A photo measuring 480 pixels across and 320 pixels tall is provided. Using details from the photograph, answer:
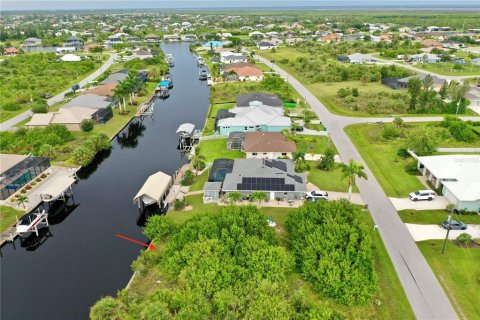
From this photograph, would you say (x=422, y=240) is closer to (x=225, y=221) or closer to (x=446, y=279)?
(x=446, y=279)

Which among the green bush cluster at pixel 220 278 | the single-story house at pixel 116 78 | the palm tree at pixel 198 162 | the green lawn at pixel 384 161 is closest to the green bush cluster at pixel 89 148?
the palm tree at pixel 198 162

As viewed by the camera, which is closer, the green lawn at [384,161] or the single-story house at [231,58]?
the green lawn at [384,161]

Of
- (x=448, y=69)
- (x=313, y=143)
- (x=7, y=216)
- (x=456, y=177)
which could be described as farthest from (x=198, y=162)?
(x=448, y=69)

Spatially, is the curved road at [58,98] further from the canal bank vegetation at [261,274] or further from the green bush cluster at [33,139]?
the canal bank vegetation at [261,274]

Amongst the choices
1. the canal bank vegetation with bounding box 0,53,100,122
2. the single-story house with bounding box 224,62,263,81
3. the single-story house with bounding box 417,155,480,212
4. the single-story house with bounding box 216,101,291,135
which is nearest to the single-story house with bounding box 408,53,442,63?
the single-story house with bounding box 224,62,263,81

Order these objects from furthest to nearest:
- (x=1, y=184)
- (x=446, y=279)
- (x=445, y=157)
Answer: (x=445, y=157), (x=1, y=184), (x=446, y=279)

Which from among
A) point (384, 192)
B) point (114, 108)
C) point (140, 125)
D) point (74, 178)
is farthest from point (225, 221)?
point (114, 108)
